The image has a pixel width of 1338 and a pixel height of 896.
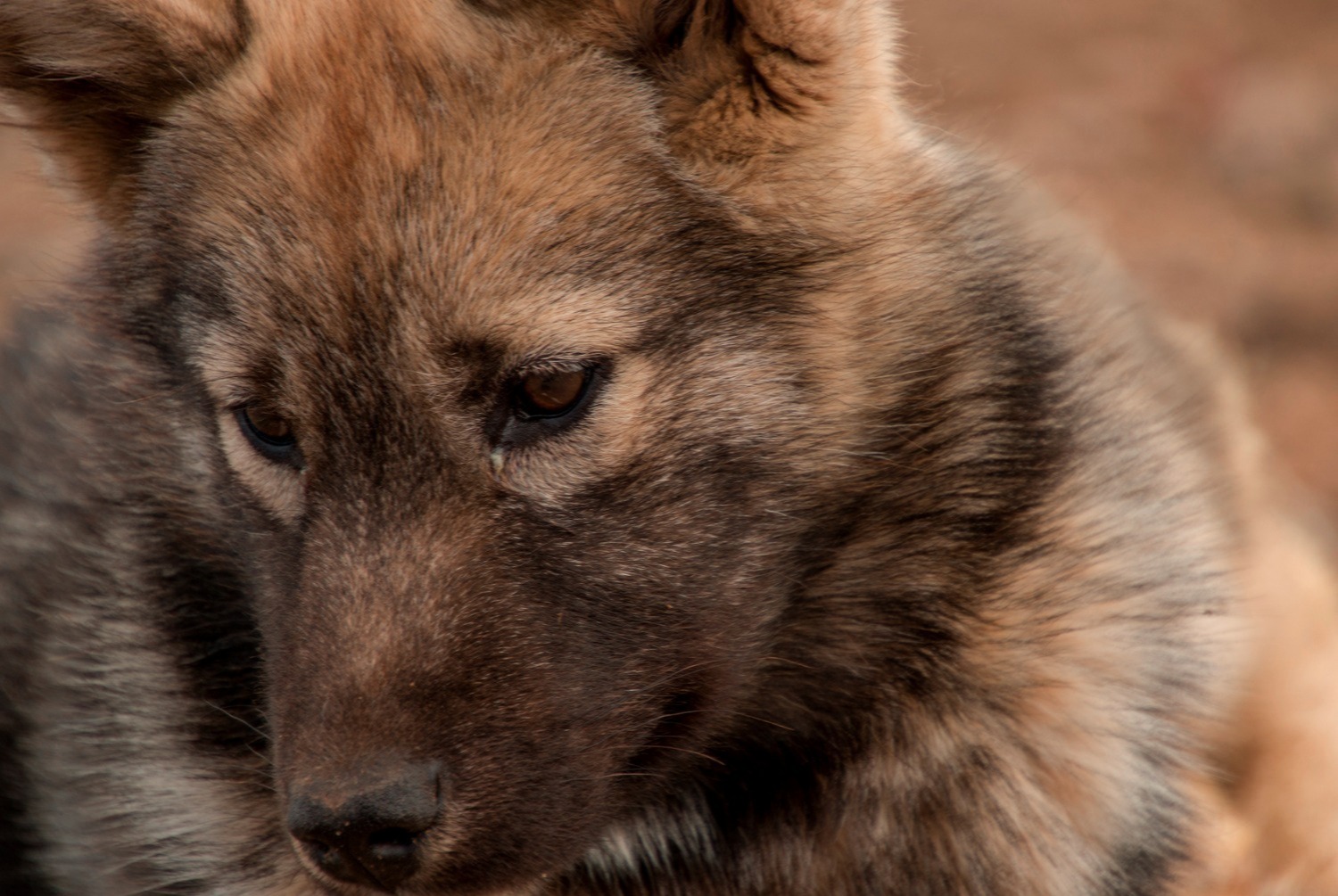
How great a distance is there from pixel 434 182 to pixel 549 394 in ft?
1.29

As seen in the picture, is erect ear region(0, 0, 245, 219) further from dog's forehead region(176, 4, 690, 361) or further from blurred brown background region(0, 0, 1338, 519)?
blurred brown background region(0, 0, 1338, 519)

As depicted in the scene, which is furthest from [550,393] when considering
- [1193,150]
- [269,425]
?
[1193,150]

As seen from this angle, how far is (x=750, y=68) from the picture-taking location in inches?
119

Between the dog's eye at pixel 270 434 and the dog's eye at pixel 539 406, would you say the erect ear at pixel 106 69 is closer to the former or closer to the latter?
the dog's eye at pixel 270 434

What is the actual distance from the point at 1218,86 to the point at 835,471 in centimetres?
608

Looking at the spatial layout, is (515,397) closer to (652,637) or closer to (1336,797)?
(652,637)

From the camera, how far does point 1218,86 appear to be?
8.48m

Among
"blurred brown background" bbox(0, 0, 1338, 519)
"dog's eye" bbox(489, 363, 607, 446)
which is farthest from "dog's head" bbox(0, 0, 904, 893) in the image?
"blurred brown background" bbox(0, 0, 1338, 519)

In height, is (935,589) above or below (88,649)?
above

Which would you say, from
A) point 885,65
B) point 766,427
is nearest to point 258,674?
point 766,427

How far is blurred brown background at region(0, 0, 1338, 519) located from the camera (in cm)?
672

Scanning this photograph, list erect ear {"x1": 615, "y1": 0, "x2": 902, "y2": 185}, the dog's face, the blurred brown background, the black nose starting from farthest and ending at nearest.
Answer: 1. the blurred brown background
2. erect ear {"x1": 615, "y1": 0, "x2": 902, "y2": 185}
3. the dog's face
4. the black nose

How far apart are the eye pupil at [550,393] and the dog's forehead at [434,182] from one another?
76mm

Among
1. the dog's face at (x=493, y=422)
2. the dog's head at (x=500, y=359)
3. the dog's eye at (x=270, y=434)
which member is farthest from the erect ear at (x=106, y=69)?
the dog's eye at (x=270, y=434)
